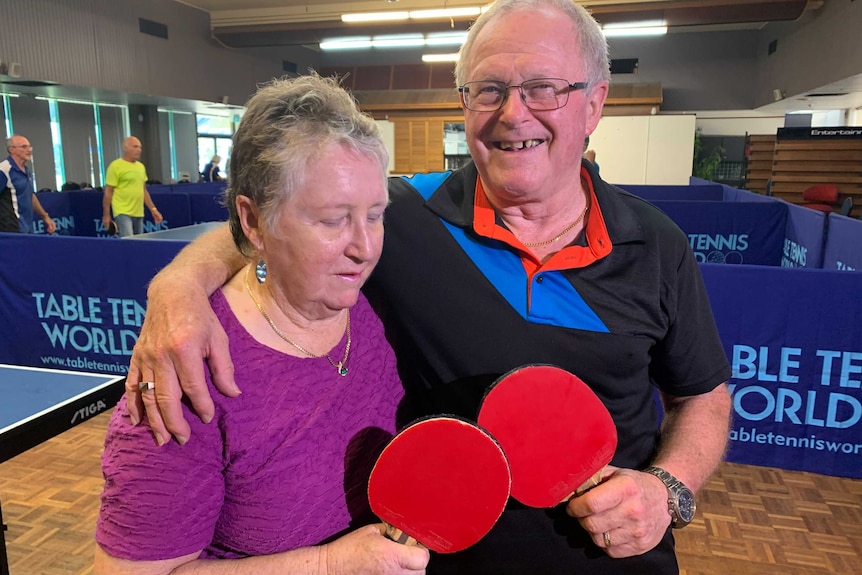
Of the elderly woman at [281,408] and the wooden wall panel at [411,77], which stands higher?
the wooden wall panel at [411,77]

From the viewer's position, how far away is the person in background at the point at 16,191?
6.73m

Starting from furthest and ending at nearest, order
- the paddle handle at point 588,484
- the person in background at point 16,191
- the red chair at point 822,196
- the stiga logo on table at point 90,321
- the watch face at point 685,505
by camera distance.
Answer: the red chair at point 822,196 < the person in background at point 16,191 < the stiga logo on table at point 90,321 < the watch face at point 685,505 < the paddle handle at point 588,484

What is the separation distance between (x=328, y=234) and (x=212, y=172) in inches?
585

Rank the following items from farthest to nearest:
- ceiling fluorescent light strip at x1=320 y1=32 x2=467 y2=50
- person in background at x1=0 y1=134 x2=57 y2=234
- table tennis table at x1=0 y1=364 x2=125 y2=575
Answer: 1. ceiling fluorescent light strip at x1=320 y1=32 x2=467 y2=50
2. person in background at x1=0 y1=134 x2=57 y2=234
3. table tennis table at x1=0 y1=364 x2=125 y2=575

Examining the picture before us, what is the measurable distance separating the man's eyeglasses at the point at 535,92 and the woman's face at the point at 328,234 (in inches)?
13.4

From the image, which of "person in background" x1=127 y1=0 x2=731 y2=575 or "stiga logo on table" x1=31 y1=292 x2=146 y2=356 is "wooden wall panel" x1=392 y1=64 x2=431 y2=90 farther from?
"person in background" x1=127 y1=0 x2=731 y2=575

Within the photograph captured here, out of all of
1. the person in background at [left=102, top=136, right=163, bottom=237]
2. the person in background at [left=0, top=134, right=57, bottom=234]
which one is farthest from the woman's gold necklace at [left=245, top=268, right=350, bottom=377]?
the person in background at [left=102, top=136, right=163, bottom=237]

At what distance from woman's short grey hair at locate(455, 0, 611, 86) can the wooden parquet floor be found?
2115 millimetres

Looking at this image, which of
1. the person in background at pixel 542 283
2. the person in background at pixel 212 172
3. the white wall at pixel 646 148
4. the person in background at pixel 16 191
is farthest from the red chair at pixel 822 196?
the person in background at pixel 212 172

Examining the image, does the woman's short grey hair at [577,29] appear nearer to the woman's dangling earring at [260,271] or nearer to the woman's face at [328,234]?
the woman's face at [328,234]

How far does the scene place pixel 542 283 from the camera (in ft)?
4.02

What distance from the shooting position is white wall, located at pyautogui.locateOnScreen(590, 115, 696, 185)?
531 inches

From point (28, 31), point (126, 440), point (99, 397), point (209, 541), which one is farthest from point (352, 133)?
point (28, 31)

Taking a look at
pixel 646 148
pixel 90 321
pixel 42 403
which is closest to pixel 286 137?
pixel 42 403
